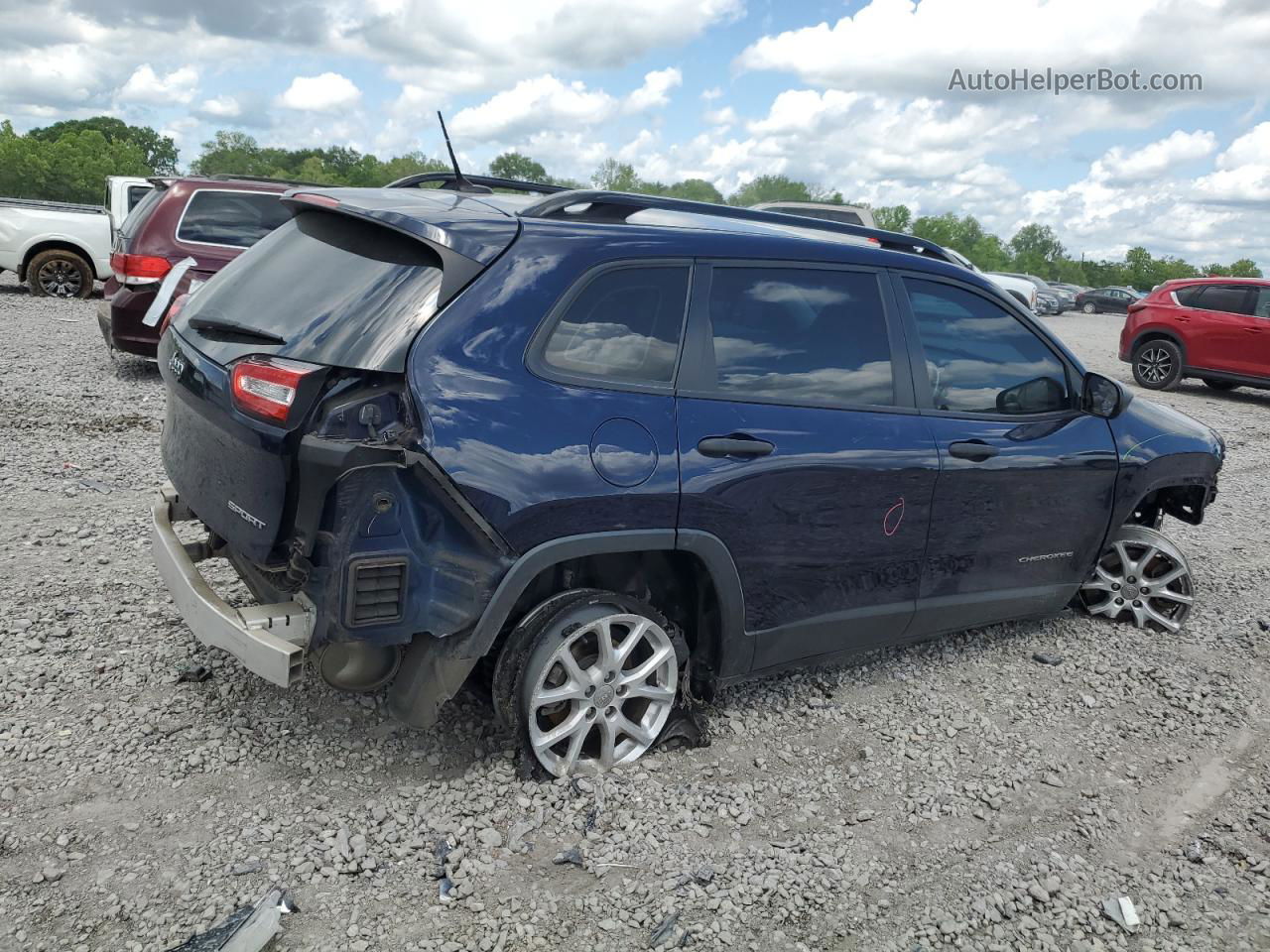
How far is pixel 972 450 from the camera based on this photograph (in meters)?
4.14

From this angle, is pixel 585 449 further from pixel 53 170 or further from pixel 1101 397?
pixel 53 170

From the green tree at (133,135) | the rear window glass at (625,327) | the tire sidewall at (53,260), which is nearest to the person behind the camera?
the rear window glass at (625,327)

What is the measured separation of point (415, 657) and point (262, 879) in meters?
0.74

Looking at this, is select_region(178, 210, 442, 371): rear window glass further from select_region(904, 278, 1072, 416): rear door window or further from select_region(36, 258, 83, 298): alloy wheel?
select_region(36, 258, 83, 298): alloy wheel

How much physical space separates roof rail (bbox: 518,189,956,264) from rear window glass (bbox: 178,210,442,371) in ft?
1.56

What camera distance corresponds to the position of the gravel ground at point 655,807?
290cm

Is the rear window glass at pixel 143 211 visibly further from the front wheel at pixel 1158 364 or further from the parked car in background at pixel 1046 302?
the parked car in background at pixel 1046 302

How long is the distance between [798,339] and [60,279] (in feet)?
52.9

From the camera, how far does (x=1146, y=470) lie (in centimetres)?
491

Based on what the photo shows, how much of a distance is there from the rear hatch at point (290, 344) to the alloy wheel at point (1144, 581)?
12.2ft

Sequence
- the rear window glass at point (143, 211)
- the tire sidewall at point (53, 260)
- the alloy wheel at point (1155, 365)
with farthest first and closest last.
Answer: the tire sidewall at point (53, 260), the alloy wheel at point (1155, 365), the rear window glass at point (143, 211)

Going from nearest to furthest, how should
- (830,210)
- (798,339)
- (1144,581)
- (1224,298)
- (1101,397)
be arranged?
(798,339), (1101,397), (1144,581), (1224,298), (830,210)

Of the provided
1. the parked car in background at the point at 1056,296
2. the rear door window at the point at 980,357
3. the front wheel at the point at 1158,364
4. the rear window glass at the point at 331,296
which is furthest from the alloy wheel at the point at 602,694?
the parked car in background at the point at 1056,296

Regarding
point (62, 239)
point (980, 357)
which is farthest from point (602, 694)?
point (62, 239)
